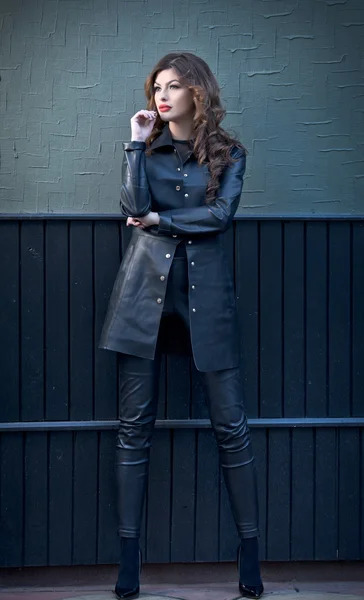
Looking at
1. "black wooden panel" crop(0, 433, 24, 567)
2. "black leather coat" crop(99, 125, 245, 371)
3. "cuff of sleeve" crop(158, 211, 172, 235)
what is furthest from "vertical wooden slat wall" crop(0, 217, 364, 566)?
"cuff of sleeve" crop(158, 211, 172, 235)

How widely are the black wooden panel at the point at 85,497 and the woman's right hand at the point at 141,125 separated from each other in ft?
4.60

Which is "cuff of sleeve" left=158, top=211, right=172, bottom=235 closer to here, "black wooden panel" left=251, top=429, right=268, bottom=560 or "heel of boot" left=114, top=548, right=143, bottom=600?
"black wooden panel" left=251, top=429, right=268, bottom=560

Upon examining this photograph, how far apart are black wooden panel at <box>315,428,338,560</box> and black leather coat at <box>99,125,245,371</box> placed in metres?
0.76

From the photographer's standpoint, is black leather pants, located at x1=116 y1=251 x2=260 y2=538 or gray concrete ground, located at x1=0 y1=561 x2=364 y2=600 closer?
black leather pants, located at x1=116 y1=251 x2=260 y2=538

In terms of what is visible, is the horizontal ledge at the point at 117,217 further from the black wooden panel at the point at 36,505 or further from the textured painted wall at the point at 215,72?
the black wooden panel at the point at 36,505

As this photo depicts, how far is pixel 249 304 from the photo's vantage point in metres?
4.84

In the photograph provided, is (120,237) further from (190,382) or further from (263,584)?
(263,584)

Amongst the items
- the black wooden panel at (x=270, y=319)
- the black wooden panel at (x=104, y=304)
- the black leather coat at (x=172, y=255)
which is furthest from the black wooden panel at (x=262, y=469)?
the black wooden panel at (x=104, y=304)

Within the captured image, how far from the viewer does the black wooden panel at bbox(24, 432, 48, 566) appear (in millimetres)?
4797

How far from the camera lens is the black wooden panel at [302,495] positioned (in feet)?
16.1

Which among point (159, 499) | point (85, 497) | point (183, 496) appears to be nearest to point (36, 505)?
point (85, 497)

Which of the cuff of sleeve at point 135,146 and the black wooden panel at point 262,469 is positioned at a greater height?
the cuff of sleeve at point 135,146

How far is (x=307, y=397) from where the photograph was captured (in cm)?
491

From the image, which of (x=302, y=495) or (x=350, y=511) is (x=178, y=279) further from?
(x=350, y=511)
